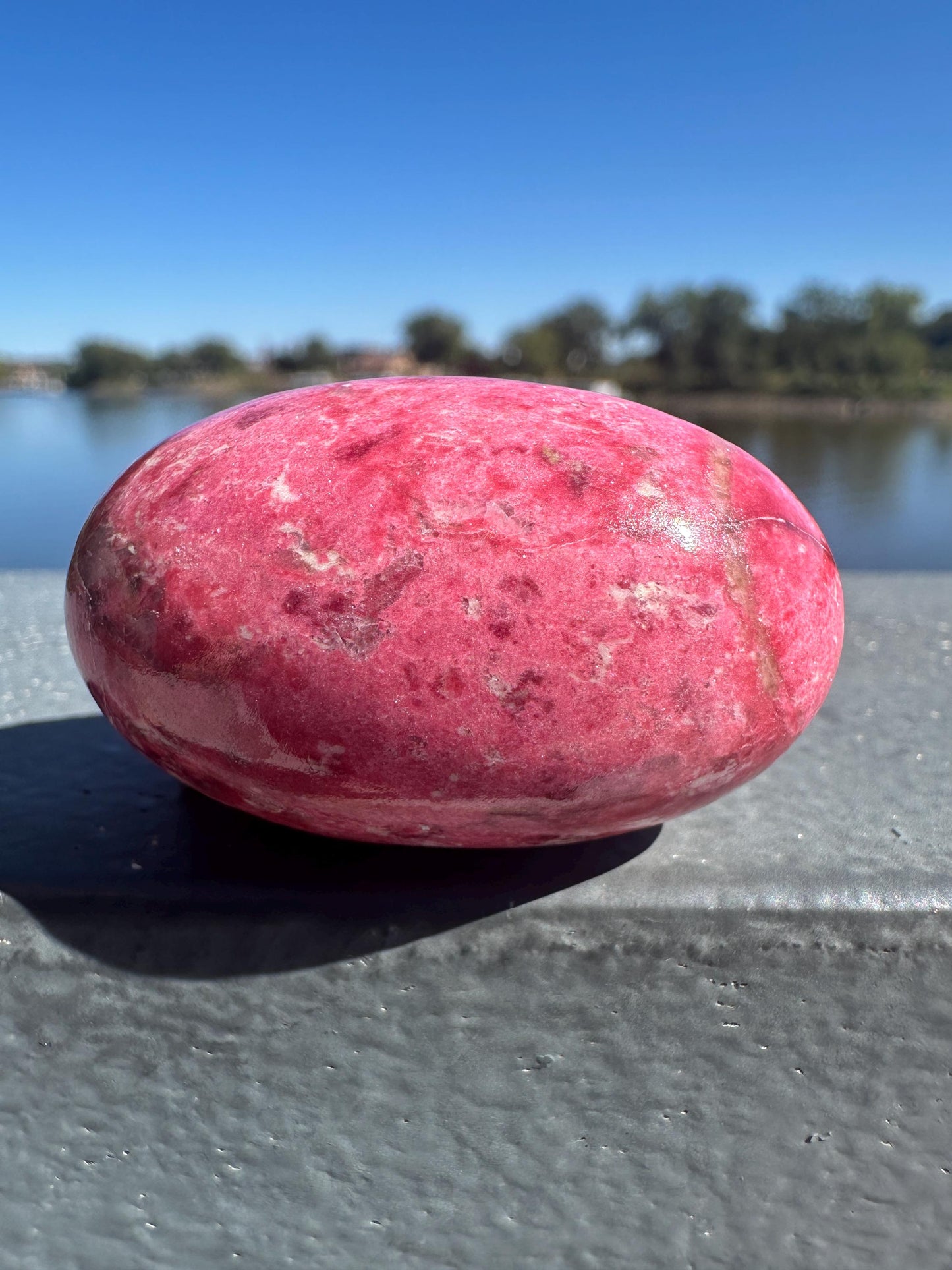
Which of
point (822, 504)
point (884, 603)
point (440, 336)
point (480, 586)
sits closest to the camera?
point (480, 586)

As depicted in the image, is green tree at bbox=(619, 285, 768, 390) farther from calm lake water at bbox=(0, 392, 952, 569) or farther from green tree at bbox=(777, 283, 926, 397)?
calm lake water at bbox=(0, 392, 952, 569)

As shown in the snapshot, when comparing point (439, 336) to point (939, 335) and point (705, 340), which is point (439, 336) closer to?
point (705, 340)

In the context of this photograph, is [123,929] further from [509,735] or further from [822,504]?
[822,504]

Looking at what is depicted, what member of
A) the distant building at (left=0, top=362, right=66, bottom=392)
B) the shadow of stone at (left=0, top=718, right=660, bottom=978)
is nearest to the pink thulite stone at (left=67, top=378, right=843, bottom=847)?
the shadow of stone at (left=0, top=718, right=660, bottom=978)

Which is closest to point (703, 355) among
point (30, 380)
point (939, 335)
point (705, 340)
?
point (705, 340)

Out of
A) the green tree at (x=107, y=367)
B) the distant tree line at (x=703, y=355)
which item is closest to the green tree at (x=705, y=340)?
the distant tree line at (x=703, y=355)

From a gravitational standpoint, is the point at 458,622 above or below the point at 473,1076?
above

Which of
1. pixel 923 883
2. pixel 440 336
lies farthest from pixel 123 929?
pixel 440 336
